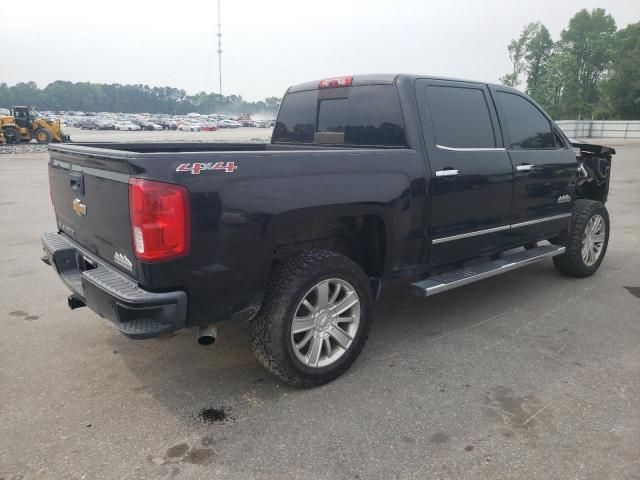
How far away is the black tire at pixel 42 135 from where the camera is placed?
3019 cm

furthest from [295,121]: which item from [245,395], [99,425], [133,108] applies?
[133,108]

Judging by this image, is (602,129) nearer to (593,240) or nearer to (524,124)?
(593,240)

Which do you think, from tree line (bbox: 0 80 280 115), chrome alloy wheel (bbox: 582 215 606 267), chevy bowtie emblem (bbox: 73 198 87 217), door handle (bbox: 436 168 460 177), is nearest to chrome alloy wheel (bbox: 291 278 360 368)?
door handle (bbox: 436 168 460 177)

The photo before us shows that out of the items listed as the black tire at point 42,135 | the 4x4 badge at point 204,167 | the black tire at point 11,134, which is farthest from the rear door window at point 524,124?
the black tire at point 42,135

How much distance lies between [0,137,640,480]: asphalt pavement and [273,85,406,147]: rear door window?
1544mm

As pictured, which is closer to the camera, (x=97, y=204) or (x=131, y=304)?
(x=131, y=304)

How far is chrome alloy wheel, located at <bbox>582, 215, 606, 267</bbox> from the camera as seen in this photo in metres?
5.56

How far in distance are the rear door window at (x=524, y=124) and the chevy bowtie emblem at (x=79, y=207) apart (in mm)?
3393

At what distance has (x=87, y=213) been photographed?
3232 mm

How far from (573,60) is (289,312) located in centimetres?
8744

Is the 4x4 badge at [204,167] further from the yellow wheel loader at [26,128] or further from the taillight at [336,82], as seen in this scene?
the yellow wheel loader at [26,128]

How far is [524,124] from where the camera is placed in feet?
15.6

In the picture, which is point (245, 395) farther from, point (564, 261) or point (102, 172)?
point (564, 261)

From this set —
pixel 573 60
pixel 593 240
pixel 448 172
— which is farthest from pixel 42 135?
pixel 573 60
